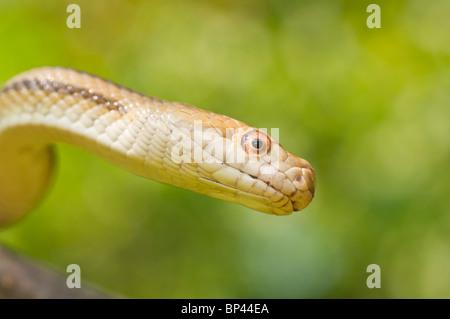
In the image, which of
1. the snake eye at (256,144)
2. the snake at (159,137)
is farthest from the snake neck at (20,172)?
the snake eye at (256,144)

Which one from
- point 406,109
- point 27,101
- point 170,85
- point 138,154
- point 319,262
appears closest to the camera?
point 138,154

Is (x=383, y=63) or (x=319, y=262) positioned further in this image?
(x=383, y=63)

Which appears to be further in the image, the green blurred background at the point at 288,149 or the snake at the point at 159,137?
the green blurred background at the point at 288,149

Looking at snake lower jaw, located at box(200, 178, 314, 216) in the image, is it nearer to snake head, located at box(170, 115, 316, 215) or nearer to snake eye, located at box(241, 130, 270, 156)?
snake head, located at box(170, 115, 316, 215)

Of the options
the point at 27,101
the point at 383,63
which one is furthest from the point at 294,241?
the point at 27,101

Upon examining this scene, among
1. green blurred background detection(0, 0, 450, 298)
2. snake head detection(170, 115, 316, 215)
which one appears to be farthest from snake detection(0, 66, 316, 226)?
green blurred background detection(0, 0, 450, 298)

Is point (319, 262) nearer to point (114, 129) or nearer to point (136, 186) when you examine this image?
point (136, 186)

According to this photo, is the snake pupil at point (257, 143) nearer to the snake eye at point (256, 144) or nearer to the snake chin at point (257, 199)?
the snake eye at point (256, 144)
